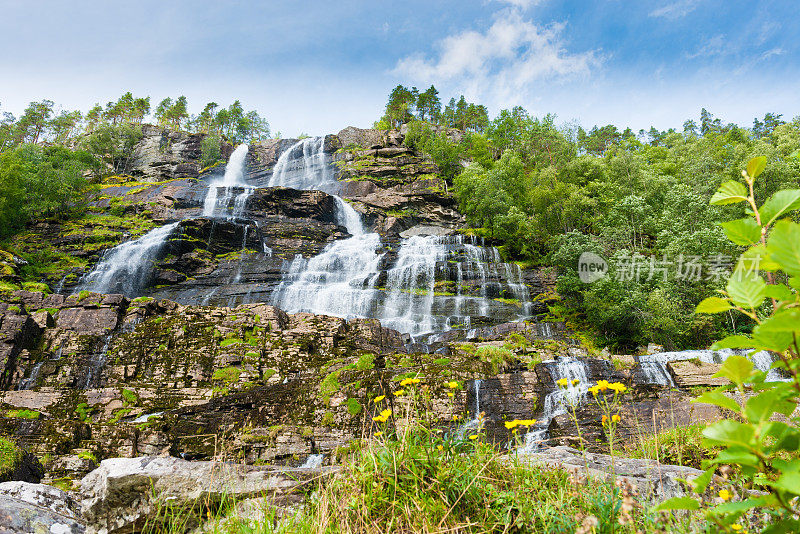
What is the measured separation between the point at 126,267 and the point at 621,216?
123 feet

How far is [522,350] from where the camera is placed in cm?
1550

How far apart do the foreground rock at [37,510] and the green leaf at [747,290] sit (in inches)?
158

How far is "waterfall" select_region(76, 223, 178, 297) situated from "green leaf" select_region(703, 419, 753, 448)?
112 ft

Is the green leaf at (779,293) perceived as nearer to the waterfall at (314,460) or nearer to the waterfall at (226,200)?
the waterfall at (314,460)

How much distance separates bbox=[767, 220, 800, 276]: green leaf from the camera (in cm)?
90

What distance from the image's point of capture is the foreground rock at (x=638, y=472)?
2760mm

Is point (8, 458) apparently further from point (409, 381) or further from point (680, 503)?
point (680, 503)

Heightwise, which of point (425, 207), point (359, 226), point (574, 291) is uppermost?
point (425, 207)

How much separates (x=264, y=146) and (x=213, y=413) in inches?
2195

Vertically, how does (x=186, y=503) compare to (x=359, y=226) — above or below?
below

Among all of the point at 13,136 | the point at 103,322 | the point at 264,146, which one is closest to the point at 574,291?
the point at 103,322

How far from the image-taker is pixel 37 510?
282 centimetres

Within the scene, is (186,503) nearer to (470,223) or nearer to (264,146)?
(470,223)
